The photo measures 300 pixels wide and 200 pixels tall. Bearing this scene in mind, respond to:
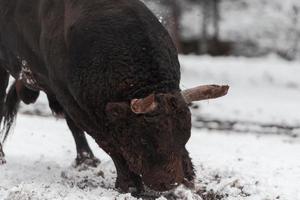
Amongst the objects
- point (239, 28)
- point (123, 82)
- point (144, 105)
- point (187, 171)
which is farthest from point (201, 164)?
point (239, 28)

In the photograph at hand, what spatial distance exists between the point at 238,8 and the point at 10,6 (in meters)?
23.6

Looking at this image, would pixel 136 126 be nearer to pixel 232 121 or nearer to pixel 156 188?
pixel 156 188

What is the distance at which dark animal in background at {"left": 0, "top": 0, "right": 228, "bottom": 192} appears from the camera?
558cm

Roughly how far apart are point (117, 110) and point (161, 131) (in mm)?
418

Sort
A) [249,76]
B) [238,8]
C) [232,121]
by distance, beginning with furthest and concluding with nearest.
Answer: [238,8] → [249,76] → [232,121]

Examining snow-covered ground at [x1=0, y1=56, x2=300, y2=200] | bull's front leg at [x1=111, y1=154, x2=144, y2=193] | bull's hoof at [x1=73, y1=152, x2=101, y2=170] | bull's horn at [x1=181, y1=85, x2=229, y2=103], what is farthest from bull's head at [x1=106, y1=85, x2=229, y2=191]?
bull's hoof at [x1=73, y1=152, x2=101, y2=170]

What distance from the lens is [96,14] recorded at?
6.32m

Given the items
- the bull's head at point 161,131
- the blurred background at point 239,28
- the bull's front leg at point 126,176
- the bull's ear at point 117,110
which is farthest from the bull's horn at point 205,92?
the blurred background at point 239,28

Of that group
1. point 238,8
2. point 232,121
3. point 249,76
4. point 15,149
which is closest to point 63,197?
point 15,149

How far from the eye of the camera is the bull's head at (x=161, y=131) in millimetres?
5535

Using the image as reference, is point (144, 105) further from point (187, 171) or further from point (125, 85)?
point (187, 171)

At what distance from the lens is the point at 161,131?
5.53 meters

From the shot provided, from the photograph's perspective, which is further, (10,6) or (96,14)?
(10,6)

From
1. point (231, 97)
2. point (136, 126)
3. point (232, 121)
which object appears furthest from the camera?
point (231, 97)
